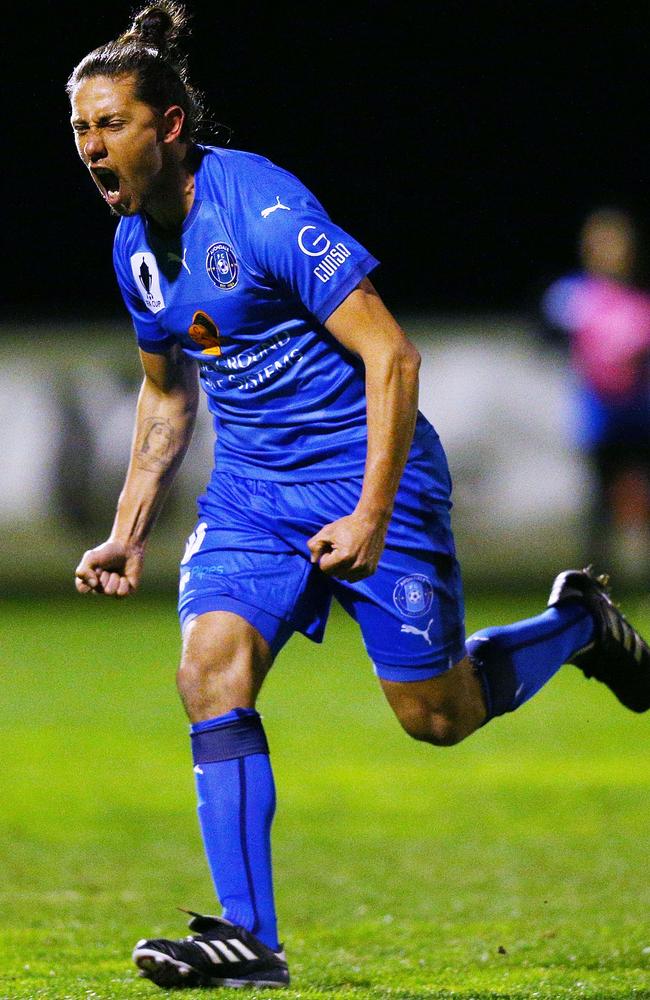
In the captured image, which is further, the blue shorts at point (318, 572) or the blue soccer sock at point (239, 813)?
the blue shorts at point (318, 572)

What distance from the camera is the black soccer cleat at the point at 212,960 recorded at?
11.5ft

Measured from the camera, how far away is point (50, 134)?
613 inches

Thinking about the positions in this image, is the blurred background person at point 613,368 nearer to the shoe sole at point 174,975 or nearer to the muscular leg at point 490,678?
the muscular leg at point 490,678

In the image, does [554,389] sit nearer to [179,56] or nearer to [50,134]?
[50,134]

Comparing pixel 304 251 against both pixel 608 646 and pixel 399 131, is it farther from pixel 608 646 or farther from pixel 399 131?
pixel 399 131

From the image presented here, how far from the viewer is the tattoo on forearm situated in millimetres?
4352

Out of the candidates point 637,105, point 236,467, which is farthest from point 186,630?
point 637,105

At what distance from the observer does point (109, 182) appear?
12.4ft

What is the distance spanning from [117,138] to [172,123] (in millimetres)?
206

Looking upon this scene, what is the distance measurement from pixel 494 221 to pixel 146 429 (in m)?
11.8

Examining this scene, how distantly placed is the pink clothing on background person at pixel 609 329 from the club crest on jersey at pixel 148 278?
24.4 ft

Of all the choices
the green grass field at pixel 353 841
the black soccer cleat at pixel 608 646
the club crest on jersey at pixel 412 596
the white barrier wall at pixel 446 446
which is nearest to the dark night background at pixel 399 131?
the white barrier wall at pixel 446 446

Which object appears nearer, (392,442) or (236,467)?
(392,442)

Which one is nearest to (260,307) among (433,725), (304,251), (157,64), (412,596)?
(304,251)
